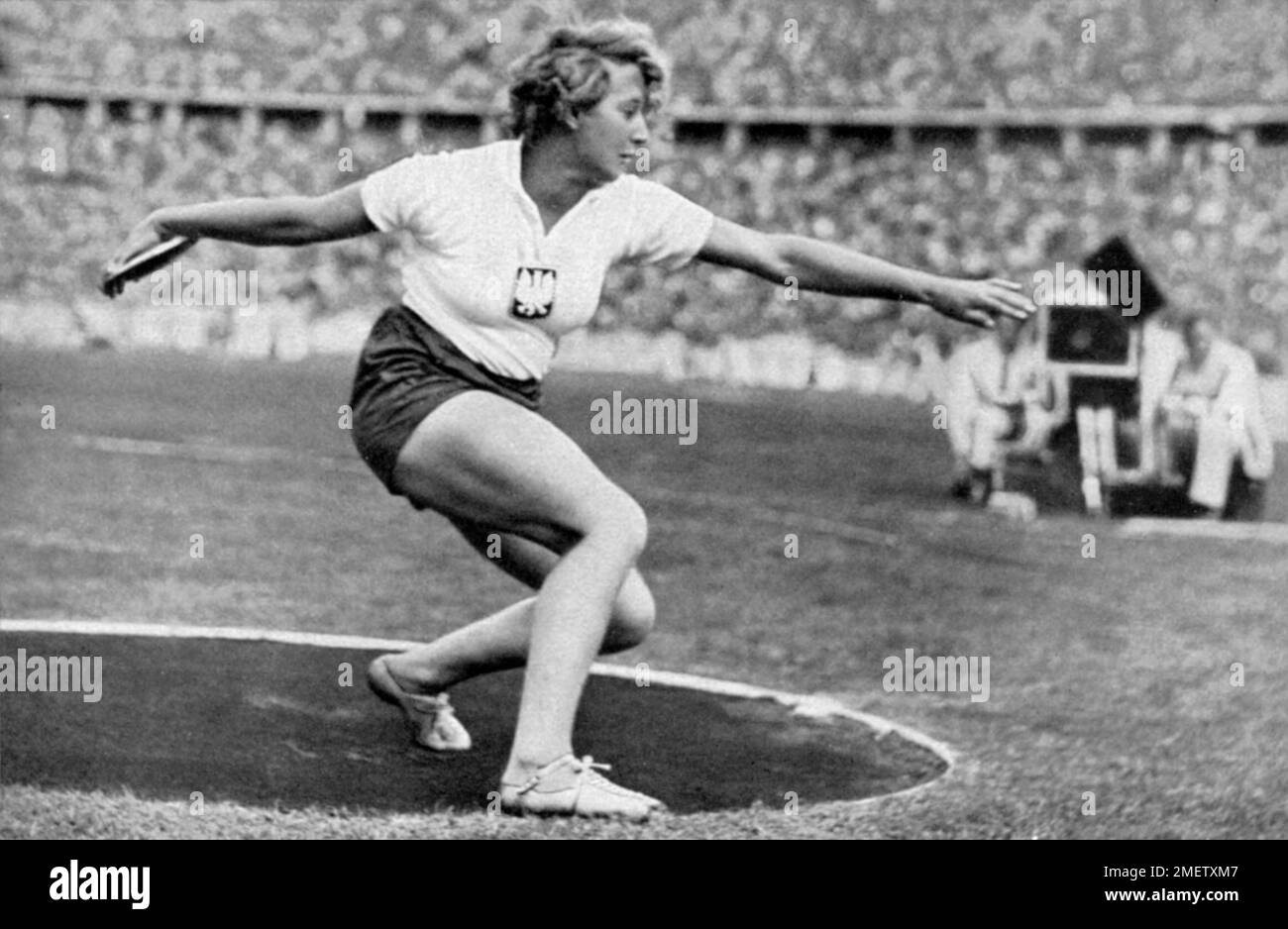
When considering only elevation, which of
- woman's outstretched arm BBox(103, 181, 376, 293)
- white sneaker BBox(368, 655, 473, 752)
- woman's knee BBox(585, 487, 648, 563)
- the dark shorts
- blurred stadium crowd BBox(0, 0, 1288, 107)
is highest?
blurred stadium crowd BBox(0, 0, 1288, 107)

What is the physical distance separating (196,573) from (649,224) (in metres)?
2.37

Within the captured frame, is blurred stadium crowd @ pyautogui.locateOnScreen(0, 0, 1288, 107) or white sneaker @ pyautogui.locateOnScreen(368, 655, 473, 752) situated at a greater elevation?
blurred stadium crowd @ pyautogui.locateOnScreen(0, 0, 1288, 107)

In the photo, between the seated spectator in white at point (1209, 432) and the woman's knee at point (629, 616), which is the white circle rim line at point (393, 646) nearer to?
the woman's knee at point (629, 616)

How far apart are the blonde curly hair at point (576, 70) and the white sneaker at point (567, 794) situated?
106 cm

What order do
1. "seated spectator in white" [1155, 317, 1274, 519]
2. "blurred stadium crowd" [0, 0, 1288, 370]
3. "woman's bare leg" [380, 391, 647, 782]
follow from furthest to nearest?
"blurred stadium crowd" [0, 0, 1288, 370], "seated spectator in white" [1155, 317, 1274, 519], "woman's bare leg" [380, 391, 647, 782]

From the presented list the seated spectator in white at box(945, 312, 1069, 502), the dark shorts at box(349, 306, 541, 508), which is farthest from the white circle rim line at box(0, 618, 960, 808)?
the seated spectator in white at box(945, 312, 1069, 502)

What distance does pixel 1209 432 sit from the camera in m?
7.26

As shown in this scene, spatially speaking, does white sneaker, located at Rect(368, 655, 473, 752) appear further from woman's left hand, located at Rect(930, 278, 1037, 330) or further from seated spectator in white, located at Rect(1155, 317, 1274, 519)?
seated spectator in white, located at Rect(1155, 317, 1274, 519)

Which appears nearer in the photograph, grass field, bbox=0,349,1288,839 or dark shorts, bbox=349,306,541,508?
dark shorts, bbox=349,306,541,508

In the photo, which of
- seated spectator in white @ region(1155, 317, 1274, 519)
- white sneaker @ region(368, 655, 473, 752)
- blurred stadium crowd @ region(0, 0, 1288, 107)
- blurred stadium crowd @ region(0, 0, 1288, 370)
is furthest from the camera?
blurred stadium crowd @ region(0, 0, 1288, 370)

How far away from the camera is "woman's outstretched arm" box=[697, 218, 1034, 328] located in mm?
3451

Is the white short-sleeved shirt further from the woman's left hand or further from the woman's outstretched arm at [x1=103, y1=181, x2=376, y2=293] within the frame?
the woman's left hand

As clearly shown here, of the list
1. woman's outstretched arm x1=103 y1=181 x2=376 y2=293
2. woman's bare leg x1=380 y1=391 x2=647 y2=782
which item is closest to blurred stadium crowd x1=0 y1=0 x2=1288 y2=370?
woman's outstretched arm x1=103 y1=181 x2=376 y2=293
